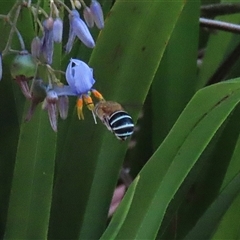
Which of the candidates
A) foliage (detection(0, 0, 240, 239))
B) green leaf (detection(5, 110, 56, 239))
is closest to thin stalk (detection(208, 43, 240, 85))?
foliage (detection(0, 0, 240, 239))

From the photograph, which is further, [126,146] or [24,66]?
[126,146]

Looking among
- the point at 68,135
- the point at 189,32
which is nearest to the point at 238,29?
the point at 189,32

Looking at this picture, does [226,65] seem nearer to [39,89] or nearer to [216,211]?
[216,211]

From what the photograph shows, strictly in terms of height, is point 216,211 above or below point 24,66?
below

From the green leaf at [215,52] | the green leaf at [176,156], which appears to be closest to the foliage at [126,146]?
the green leaf at [176,156]

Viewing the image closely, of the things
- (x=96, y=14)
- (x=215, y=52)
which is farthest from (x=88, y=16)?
(x=215, y=52)

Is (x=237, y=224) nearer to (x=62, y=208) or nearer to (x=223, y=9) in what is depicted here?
(x=62, y=208)

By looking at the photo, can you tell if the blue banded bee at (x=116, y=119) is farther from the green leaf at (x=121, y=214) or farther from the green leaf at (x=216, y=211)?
the green leaf at (x=216, y=211)
